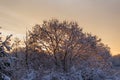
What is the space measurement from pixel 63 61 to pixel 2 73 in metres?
37.6

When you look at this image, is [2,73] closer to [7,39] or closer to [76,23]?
[7,39]

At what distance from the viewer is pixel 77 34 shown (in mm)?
48000

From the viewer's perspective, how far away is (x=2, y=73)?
10.3 m

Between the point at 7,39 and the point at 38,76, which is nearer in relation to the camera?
the point at 7,39

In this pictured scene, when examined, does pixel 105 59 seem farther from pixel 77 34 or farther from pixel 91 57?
pixel 77 34

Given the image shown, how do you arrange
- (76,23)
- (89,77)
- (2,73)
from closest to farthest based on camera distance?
1. (2,73)
2. (89,77)
3. (76,23)

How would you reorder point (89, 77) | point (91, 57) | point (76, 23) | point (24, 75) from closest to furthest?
point (24, 75), point (89, 77), point (91, 57), point (76, 23)

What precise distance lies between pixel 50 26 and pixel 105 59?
32.5 ft

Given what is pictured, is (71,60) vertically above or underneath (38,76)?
above

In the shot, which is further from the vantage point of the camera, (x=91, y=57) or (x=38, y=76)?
(x=91, y=57)

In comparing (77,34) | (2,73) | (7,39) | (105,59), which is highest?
(77,34)

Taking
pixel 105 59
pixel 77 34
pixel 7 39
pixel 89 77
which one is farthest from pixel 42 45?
pixel 7 39

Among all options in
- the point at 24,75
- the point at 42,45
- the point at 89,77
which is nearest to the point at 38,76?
the point at 24,75

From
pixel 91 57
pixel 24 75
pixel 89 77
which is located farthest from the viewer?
pixel 91 57
